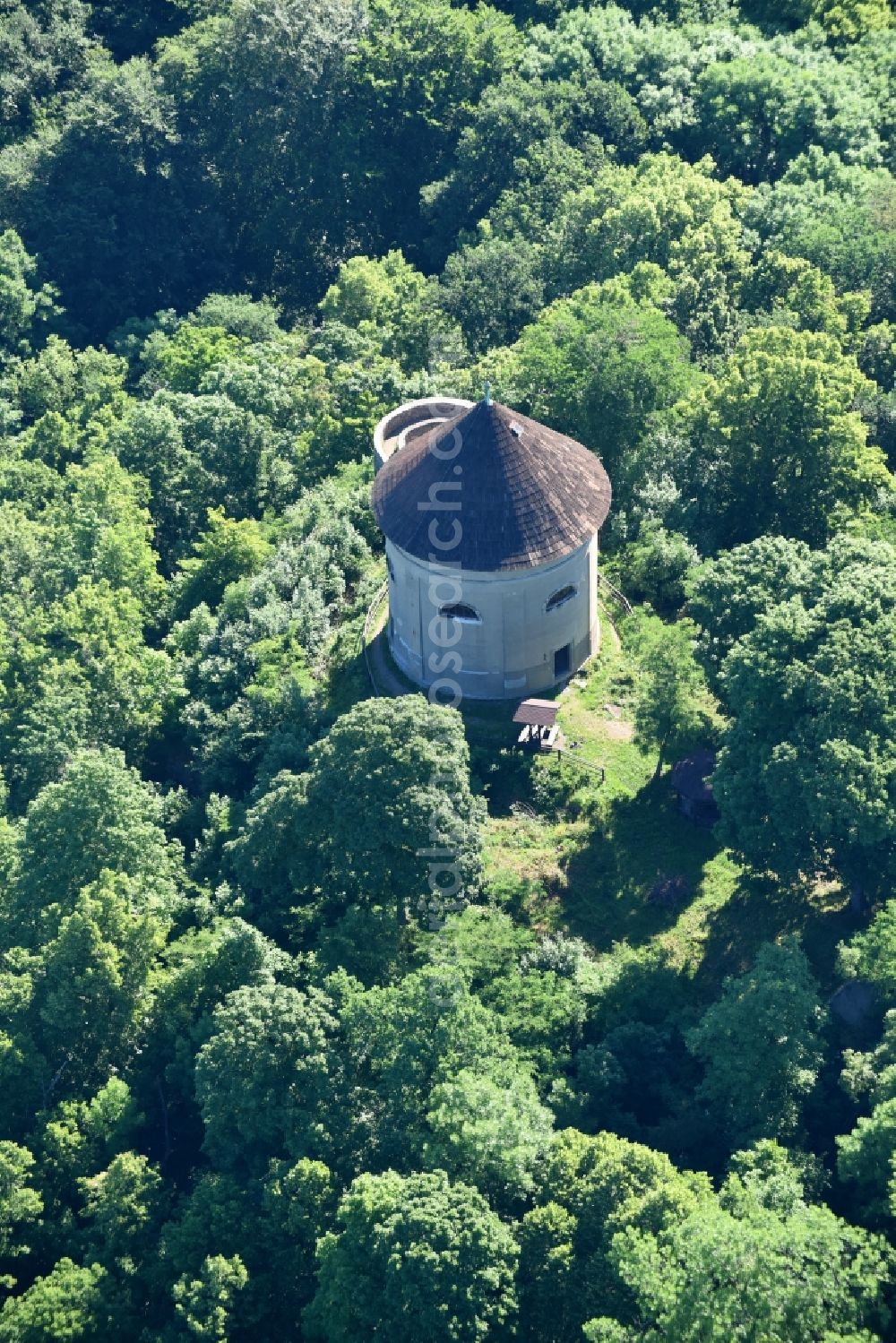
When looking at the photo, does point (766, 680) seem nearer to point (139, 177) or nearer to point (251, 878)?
point (251, 878)

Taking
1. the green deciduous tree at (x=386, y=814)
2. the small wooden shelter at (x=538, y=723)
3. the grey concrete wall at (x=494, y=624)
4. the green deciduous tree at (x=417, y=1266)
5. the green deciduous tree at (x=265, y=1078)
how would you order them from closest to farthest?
the green deciduous tree at (x=417, y=1266)
the green deciduous tree at (x=265, y=1078)
the green deciduous tree at (x=386, y=814)
the grey concrete wall at (x=494, y=624)
the small wooden shelter at (x=538, y=723)

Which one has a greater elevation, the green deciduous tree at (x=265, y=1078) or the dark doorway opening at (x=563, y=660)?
the dark doorway opening at (x=563, y=660)

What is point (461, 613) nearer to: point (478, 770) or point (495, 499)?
point (495, 499)

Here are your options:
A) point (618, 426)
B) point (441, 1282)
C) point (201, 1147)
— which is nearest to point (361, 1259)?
point (441, 1282)

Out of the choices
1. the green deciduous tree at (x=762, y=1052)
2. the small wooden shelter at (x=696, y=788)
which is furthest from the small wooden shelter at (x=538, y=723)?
the green deciduous tree at (x=762, y=1052)

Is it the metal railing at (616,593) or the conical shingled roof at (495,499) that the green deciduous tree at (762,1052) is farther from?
the metal railing at (616,593)

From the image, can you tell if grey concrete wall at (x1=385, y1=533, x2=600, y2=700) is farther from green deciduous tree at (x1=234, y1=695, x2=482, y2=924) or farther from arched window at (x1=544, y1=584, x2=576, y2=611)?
green deciduous tree at (x1=234, y1=695, x2=482, y2=924)

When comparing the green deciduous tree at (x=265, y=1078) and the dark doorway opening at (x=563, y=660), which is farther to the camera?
the dark doorway opening at (x=563, y=660)

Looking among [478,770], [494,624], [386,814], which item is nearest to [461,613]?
[494,624]
